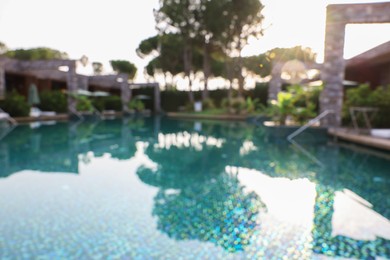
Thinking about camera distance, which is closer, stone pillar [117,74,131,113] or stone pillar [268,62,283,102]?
stone pillar [268,62,283,102]

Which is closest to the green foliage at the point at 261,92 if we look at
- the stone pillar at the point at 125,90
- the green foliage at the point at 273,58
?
the green foliage at the point at 273,58

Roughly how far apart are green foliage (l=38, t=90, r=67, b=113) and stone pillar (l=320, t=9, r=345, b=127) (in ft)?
60.4

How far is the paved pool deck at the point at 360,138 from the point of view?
7.92 metres

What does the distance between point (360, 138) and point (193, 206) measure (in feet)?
23.1

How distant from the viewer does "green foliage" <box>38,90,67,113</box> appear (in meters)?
21.9

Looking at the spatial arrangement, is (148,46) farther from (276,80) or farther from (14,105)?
(14,105)

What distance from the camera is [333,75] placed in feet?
37.6

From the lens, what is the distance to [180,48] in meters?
32.8

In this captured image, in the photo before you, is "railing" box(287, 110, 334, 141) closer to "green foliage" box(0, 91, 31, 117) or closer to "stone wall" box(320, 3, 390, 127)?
"stone wall" box(320, 3, 390, 127)

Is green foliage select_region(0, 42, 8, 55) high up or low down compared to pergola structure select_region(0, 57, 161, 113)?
up

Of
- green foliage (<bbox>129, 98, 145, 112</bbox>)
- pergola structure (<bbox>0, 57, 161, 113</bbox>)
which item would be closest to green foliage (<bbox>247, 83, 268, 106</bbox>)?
green foliage (<bbox>129, 98, 145, 112</bbox>)

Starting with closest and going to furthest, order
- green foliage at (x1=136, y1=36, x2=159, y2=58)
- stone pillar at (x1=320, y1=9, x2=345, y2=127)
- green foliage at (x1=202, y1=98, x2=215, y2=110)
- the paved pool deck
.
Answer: the paved pool deck
stone pillar at (x1=320, y1=9, x2=345, y2=127)
green foliage at (x1=202, y1=98, x2=215, y2=110)
green foliage at (x1=136, y1=36, x2=159, y2=58)

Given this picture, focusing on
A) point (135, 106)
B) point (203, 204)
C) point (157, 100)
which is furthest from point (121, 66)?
point (203, 204)

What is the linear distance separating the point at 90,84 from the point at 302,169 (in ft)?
98.5
